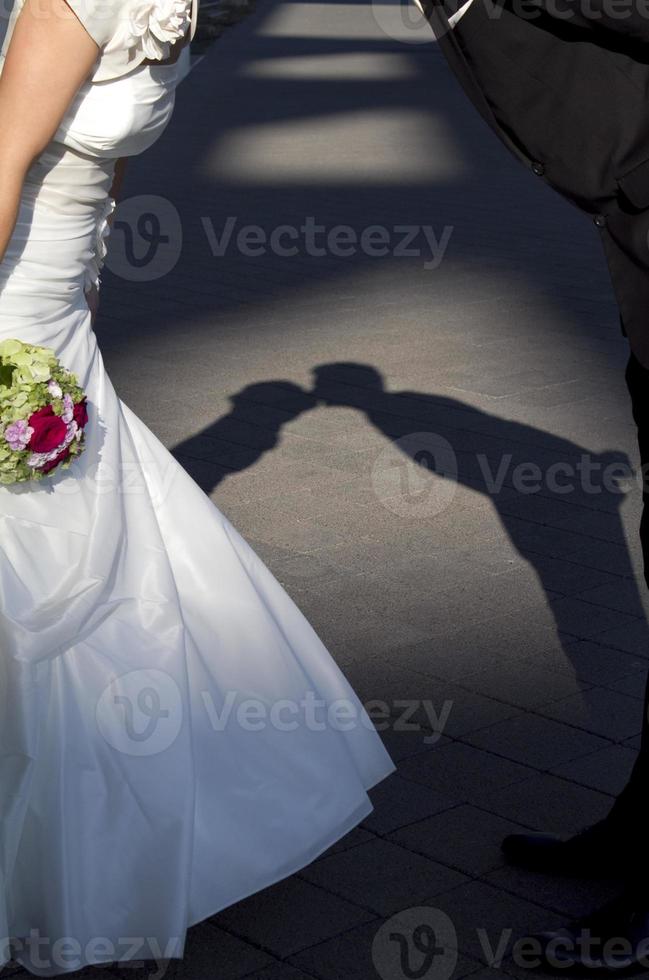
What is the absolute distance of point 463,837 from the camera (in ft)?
10.8

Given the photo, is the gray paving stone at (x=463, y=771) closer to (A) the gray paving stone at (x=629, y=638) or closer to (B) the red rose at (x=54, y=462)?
(A) the gray paving stone at (x=629, y=638)

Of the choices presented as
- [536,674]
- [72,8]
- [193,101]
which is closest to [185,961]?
[536,674]

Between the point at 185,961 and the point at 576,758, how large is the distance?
3.94 feet

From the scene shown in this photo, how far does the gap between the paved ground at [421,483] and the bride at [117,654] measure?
0.21 metres

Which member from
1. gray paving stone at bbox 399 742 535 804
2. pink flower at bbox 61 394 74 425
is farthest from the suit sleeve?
gray paving stone at bbox 399 742 535 804

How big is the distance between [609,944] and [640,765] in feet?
1.19

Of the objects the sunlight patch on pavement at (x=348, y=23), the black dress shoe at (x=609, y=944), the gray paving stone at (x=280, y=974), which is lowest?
the sunlight patch on pavement at (x=348, y=23)

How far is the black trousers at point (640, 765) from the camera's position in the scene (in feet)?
9.20

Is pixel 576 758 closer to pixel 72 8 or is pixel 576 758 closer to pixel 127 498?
pixel 127 498

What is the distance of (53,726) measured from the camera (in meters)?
2.79

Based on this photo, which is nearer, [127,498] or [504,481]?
[127,498]

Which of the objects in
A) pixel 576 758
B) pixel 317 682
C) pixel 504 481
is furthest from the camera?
pixel 504 481

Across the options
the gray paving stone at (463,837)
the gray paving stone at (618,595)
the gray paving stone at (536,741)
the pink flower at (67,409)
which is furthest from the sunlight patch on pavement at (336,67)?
the pink flower at (67,409)

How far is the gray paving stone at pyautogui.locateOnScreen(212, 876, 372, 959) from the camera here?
9.53ft
